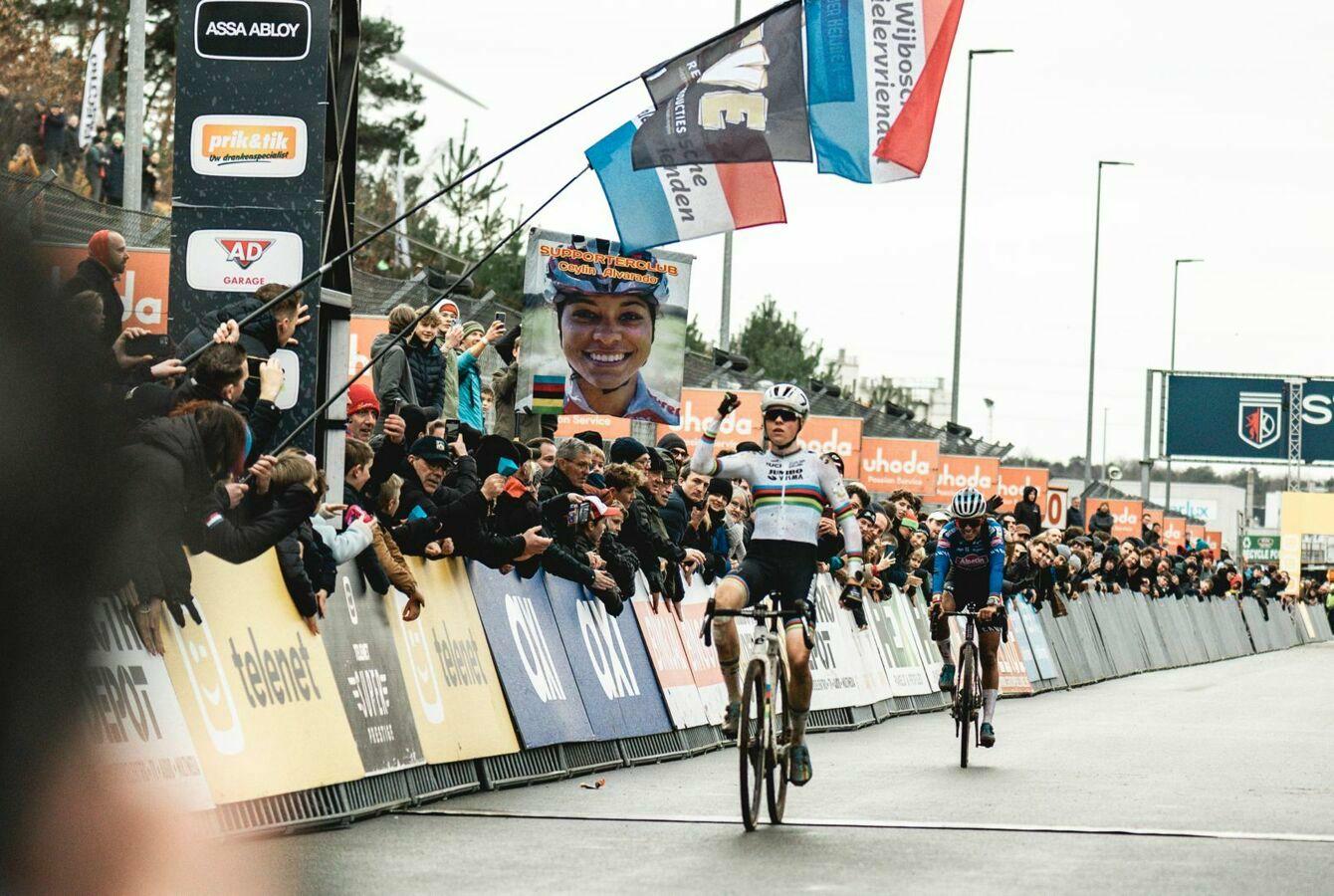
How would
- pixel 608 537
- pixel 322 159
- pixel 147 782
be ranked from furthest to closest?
pixel 608 537
pixel 322 159
pixel 147 782

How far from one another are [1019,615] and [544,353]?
8236mm

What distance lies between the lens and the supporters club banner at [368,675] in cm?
1069

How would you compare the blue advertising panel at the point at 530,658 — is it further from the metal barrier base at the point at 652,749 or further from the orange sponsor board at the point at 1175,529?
the orange sponsor board at the point at 1175,529

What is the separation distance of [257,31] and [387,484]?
2.54m

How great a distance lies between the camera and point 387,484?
1216cm

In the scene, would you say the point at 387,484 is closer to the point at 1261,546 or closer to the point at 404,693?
the point at 404,693

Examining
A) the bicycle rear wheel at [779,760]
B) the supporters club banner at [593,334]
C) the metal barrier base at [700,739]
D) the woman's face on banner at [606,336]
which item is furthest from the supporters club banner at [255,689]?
the woman's face on banner at [606,336]

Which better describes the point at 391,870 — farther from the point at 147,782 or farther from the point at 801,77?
the point at 801,77

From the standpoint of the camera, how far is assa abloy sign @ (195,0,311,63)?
11695mm

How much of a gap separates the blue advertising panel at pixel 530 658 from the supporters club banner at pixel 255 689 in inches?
90.0

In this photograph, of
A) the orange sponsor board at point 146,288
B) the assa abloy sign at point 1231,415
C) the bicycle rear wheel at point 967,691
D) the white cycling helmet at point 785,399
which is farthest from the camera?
the assa abloy sign at point 1231,415

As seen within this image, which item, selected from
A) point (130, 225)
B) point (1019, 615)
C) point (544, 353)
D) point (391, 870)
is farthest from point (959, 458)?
point (391, 870)

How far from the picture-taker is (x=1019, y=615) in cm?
2841

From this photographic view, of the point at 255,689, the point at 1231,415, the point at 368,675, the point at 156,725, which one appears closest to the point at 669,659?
the point at 368,675
